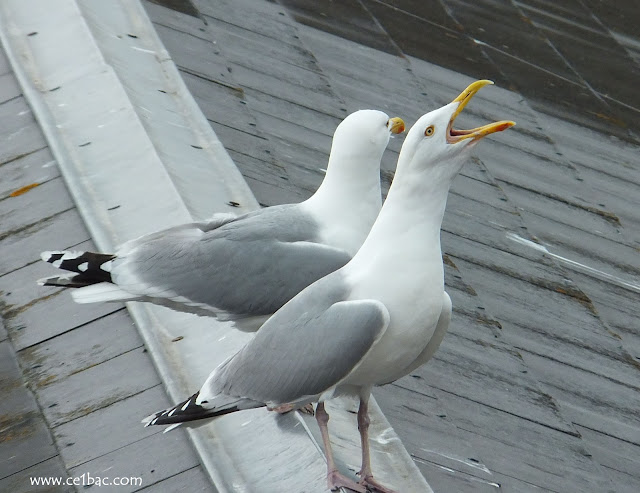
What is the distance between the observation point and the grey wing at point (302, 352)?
386 cm

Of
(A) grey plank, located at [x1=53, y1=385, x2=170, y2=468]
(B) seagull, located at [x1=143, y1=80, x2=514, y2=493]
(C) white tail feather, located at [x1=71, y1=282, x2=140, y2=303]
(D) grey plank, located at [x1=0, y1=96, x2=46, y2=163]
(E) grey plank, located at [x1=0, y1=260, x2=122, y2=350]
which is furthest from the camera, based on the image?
(D) grey plank, located at [x1=0, y1=96, x2=46, y2=163]

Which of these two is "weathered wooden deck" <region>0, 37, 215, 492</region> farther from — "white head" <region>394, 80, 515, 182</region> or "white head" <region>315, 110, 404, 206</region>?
"white head" <region>394, 80, 515, 182</region>

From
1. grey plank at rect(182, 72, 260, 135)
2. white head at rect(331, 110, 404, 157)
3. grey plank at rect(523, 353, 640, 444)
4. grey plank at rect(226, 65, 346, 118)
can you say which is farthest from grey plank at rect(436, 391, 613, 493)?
grey plank at rect(226, 65, 346, 118)

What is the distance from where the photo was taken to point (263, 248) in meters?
4.84

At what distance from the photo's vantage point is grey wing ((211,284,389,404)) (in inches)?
152

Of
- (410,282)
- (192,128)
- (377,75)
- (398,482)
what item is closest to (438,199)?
(410,282)

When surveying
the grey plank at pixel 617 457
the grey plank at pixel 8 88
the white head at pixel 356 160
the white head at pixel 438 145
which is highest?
the white head at pixel 438 145

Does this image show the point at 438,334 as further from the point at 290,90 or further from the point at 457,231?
the point at 290,90

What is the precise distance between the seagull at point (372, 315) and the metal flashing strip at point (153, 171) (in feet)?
0.56

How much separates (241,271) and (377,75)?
3358 mm

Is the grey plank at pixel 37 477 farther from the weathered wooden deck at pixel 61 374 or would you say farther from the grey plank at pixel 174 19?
the grey plank at pixel 174 19

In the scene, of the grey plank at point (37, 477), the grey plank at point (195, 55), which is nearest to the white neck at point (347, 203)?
the grey plank at point (37, 477)

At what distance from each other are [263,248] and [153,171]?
1.94ft

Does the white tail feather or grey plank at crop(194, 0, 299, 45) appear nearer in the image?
the white tail feather
